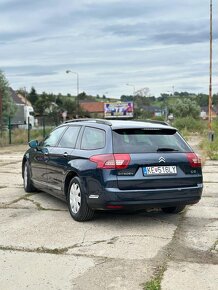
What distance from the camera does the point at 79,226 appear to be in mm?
7332

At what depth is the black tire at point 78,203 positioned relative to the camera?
7495 mm

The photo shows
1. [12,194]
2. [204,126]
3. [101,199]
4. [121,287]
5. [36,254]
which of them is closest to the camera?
[121,287]

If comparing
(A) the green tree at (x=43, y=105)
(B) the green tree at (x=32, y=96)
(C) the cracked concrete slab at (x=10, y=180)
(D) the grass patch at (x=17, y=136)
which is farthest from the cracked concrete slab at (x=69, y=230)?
(B) the green tree at (x=32, y=96)

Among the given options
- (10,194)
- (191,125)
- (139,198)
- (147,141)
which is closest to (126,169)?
(139,198)

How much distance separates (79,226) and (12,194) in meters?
3.37

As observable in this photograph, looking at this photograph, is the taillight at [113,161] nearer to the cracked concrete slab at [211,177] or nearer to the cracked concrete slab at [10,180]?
the cracked concrete slab at [10,180]

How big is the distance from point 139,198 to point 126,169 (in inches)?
17.4

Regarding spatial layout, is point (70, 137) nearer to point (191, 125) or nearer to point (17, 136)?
point (17, 136)

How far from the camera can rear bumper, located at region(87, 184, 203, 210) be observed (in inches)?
278

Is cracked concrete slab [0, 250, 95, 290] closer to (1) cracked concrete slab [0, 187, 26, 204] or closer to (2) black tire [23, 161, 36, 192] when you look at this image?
(1) cracked concrete slab [0, 187, 26, 204]

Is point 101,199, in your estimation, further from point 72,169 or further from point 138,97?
point 138,97

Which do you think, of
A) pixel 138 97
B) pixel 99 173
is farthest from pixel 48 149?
pixel 138 97

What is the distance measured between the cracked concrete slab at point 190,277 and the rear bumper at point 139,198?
1638 mm

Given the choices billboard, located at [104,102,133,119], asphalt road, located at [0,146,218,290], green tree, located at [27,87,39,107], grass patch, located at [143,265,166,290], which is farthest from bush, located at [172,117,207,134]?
green tree, located at [27,87,39,107]
